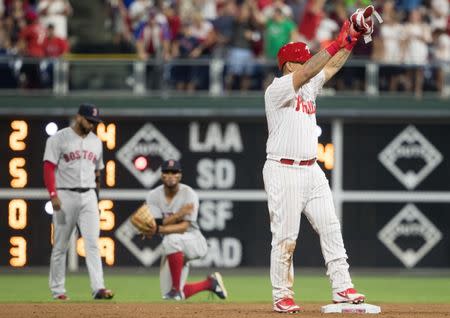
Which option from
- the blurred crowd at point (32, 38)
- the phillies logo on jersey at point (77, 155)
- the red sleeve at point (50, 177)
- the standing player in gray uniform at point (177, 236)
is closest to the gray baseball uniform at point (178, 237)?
the standing player in gray uniform at point (177, 236)

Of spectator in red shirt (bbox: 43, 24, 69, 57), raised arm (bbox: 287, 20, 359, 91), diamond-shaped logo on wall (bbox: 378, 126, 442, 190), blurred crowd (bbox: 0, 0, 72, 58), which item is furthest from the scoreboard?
raised arm (bbox: 287, 20, 359, 91)

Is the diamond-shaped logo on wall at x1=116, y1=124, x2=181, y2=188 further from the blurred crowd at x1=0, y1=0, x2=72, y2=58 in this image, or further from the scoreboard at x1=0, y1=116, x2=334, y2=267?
the blurred crowd at x1=0, y1=0, x2=72, y2=58

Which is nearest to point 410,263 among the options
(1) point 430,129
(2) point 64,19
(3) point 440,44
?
(1) point 430,129

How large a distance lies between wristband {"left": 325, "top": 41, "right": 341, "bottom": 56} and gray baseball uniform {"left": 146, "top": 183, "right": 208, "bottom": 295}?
4.16m

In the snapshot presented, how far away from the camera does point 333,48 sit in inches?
392

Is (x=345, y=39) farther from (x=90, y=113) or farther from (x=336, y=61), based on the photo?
(x=90, y=113)

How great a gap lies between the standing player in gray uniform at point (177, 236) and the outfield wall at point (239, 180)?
130 inches

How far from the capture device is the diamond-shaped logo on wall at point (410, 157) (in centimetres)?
1778

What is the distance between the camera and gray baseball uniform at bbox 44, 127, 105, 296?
13133mm

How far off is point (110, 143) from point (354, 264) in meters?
3.95

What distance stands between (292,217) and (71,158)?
3.88 metres


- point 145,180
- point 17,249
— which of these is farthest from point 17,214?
point 145,180

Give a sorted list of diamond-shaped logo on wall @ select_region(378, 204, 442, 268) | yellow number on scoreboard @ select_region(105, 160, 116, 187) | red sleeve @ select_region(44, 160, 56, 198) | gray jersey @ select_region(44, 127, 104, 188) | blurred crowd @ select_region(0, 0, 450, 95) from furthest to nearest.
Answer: diamond-shaped logo on wall @ select_region(378, 204, 442, 268) < blurred crowd @ select_region(0, 0, 450, 95) < yellow number on scoreboard @ select_region(105, 160, 116, 187) < gray jersey @ select_region(44, 127, 104, 188) < red sleeve @ select_region(44, 160, 56, 198)

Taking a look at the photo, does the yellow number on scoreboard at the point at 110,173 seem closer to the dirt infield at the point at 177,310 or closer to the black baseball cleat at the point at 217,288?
the black baseball cleat at the point at 217,288
